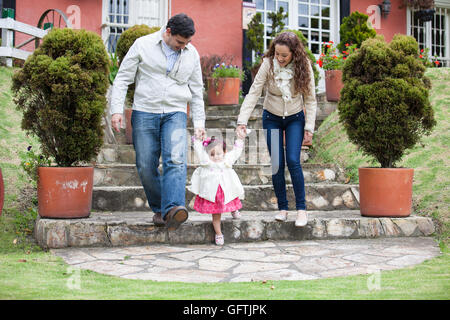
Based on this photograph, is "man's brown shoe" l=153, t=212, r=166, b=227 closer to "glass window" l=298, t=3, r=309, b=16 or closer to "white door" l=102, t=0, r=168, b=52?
"white door" l=102, t=0, r=168, b=52

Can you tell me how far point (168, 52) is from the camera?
3.70 m

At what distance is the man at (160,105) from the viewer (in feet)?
11.9

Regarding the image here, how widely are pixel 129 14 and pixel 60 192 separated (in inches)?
254

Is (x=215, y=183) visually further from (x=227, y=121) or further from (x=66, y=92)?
(x=227, y=121)

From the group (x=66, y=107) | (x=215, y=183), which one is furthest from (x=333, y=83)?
(x=66, y=107)

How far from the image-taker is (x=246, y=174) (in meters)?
5.28

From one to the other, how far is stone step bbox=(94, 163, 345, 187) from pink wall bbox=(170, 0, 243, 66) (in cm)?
469

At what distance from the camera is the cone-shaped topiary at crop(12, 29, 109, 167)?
12.5ft

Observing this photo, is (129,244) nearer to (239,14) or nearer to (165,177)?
(165,177)

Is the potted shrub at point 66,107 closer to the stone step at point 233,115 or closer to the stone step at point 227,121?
the stone step at point 233,115

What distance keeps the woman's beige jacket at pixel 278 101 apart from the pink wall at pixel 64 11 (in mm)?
5867

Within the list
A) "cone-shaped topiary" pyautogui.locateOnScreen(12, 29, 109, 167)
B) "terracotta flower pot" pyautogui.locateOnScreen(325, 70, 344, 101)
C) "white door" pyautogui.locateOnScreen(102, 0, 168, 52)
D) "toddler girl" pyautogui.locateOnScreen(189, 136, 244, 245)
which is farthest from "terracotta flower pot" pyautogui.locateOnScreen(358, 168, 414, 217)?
"white door" pyautogui.locateOnScreen(102, 0, 168, 52)

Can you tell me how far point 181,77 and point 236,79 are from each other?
4168 mm

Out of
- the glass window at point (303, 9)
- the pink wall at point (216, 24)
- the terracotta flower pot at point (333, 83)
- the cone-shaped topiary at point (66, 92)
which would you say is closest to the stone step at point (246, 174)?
the cone-shaped topiary at point (66, 92)
